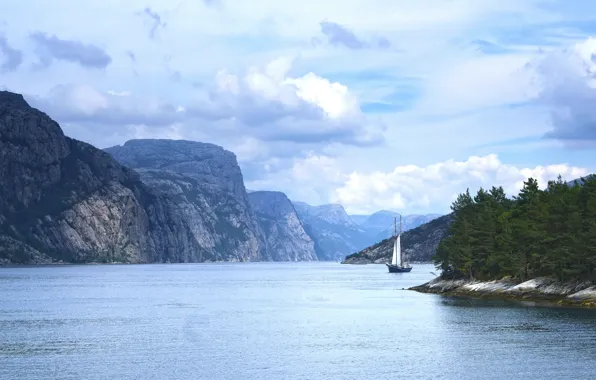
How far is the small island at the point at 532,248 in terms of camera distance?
136 metres

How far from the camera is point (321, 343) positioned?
98438 mm

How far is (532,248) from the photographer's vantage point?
509 ft

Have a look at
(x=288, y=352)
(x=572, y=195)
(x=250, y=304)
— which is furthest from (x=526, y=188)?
(x=288, y=352)

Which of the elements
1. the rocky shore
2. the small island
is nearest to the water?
the rocky shore

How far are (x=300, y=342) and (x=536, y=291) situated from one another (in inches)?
2650

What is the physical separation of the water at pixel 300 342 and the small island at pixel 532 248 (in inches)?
407

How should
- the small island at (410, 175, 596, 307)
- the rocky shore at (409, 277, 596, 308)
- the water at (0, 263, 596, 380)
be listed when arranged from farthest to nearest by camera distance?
the small island at (410, 175, 596, 307) → the rocky shore at (409, 277, 596, 308) → the water at (0, 263, 596, 380)

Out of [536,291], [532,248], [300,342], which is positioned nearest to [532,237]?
[532,248]

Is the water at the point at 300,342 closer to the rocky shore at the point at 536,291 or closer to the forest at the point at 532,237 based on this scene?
the rocky shore at the point at 536,291

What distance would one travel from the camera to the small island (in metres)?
136

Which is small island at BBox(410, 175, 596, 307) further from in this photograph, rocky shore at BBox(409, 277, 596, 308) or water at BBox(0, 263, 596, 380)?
water at BBox(0, 263, 596, 380)

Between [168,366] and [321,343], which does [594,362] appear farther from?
[168,366]

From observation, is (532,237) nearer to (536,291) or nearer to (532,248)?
(532,248)

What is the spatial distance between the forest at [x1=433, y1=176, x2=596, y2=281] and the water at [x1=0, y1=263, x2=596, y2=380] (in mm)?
12628
